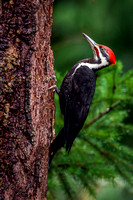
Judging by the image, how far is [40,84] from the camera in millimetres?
1830

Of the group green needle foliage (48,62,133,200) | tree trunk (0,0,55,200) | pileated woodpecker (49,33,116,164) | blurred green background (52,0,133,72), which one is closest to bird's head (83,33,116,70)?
pileated woodpecker (49,33,116,164)

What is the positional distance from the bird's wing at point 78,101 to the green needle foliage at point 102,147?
2.4 inches

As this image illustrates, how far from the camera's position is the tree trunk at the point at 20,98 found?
1.62 meters

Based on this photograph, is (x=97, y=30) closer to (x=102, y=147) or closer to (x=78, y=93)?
(x=78, y=93)

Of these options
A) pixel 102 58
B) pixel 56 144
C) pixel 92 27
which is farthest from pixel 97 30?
pixel 56 144

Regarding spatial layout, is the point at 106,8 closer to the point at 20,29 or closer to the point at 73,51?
the point at 73,51

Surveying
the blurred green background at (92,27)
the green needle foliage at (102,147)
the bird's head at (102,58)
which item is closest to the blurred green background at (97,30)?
the blurred green background at (92,27)

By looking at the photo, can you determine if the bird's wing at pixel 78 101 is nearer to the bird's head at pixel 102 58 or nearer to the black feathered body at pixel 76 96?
the black feathered body at pixel 76 96

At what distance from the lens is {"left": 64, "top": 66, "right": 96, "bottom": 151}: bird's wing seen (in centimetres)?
226

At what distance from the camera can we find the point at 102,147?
2371mm

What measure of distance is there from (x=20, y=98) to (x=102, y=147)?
98 cm

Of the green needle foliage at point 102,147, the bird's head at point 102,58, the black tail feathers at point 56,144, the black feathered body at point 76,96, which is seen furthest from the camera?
the bird's head at point 102,58

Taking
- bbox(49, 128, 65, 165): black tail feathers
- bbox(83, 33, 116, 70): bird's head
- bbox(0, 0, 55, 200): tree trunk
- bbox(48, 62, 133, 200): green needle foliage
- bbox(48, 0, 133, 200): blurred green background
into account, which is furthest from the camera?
bbox(48, 0, 133, 200): blurred green background

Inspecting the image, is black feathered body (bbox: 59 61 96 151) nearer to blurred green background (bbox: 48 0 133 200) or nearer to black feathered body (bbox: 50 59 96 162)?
black feathered body (bbox: 50 59 96 162)
